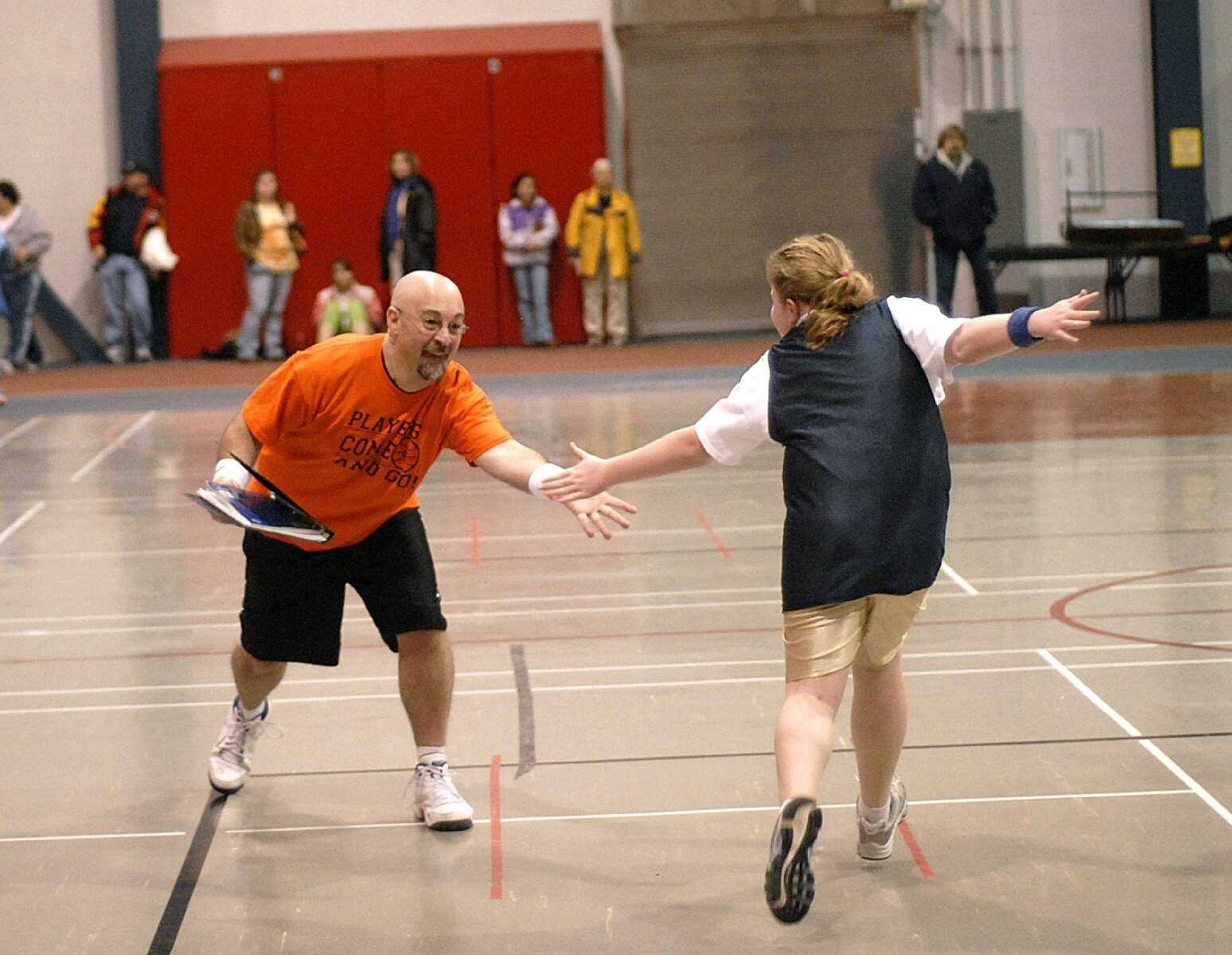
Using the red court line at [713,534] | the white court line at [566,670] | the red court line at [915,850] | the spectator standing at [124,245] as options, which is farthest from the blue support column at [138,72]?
the red court line at [915,850]

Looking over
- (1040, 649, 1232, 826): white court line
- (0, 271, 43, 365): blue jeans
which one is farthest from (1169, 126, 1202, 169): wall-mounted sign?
(1040, 649, 1232, 826): white court line

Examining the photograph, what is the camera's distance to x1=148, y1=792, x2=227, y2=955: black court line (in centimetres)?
404

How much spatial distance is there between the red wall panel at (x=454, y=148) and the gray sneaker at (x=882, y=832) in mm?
17039

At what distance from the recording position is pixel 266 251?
20.0 meters

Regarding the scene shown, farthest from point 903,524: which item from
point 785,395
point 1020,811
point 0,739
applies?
point 0,739

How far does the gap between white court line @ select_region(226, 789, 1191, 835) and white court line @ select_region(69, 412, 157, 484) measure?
23.8 ft

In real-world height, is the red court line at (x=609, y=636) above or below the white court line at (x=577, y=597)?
below

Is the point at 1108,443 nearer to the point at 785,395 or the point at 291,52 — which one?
the point at 785,395

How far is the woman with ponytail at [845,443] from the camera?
3.96 metres

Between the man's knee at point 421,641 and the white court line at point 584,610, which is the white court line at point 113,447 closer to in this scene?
the white court line at point 584,610

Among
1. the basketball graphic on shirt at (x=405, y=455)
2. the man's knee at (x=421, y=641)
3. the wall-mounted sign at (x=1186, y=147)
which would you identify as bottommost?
the man's knee at (x=421, y=641)

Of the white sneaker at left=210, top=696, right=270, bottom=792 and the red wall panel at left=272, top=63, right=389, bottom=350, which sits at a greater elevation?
the red wall panel at left=272, top=63, right=389, bottom=350

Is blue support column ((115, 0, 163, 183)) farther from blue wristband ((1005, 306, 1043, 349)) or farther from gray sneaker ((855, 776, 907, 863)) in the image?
blue wristband ((1005, 306, 1043, 349))

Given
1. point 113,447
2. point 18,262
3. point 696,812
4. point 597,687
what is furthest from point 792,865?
point 18,262
